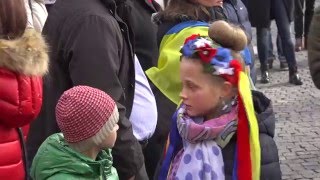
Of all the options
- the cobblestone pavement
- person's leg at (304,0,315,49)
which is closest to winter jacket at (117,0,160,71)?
the cobblestone pavement

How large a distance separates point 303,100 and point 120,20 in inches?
188

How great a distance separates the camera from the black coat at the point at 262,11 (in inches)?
320

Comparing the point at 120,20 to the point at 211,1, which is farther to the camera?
the point at 211,1

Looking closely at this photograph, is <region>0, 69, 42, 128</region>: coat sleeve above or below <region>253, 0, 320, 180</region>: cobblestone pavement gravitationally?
above

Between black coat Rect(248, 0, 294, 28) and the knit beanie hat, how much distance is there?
5.86 metres

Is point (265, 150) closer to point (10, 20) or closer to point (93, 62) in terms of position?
point (93, 62)

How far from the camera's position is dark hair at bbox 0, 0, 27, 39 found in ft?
9.35

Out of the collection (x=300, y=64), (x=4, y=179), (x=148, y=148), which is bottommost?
(x=300, y=64)

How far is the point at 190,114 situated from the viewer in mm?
2705

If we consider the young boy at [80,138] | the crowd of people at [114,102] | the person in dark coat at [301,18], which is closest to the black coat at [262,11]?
the person in dark coat at [301,18]

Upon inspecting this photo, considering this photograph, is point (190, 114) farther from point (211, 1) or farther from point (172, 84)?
point (211, 1)

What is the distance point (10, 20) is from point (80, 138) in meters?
0.69

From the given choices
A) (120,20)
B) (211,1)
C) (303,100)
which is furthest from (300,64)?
(120,20)

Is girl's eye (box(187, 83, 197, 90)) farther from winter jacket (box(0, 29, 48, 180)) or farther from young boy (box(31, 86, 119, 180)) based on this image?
winter jacket (box(0, 29, 48, 180))
